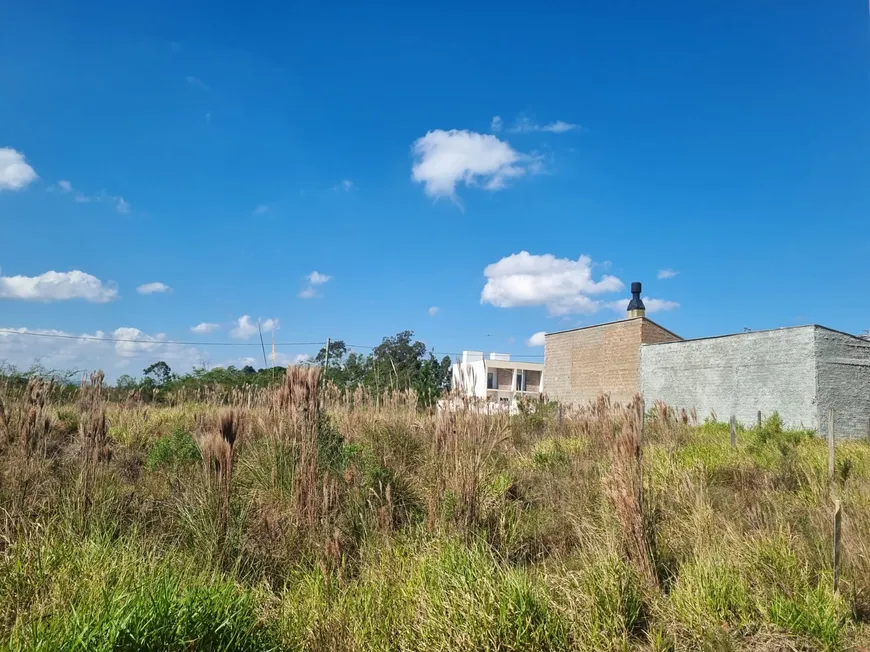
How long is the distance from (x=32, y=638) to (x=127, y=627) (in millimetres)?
369

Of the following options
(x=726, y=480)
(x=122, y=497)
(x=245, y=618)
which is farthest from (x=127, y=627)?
(x=726, y=480)

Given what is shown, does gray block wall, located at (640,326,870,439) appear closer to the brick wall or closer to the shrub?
the brick wall

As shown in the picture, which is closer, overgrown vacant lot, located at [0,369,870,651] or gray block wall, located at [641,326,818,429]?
overgrown vacant lot, located at [0,369,870,651]

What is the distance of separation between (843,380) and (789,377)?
1694mm

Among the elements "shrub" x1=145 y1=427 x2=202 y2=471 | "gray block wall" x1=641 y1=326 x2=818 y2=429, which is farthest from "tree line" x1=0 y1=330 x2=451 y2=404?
"gray block wall" x1=641 y1=326 x2=818 y2=429

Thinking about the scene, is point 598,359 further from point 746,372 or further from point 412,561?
point 412,561

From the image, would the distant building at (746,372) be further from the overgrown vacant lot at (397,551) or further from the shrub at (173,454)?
the shrub at (173,454)

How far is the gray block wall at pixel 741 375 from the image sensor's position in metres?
19.3

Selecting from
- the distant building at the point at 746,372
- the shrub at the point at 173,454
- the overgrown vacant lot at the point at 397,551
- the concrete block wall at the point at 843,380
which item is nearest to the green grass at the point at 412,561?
the overgrown vacant lot at the point at 397,551

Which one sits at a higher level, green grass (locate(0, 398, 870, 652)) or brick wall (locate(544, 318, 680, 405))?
brick wall (locate(544, 318, 680, 405))

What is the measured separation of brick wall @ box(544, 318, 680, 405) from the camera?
28.4 meters

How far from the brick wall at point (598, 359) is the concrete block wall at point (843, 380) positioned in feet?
26.2

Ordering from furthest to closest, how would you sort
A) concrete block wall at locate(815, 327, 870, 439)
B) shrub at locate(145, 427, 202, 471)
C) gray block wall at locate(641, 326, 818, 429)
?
1. gray block wall at locate(641, 326, 818, 429)
2. concrete block wall at locate(815, 327, 870, 439)
3. shrub at locate(145, 427, 202, 471)

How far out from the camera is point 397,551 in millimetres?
4238
